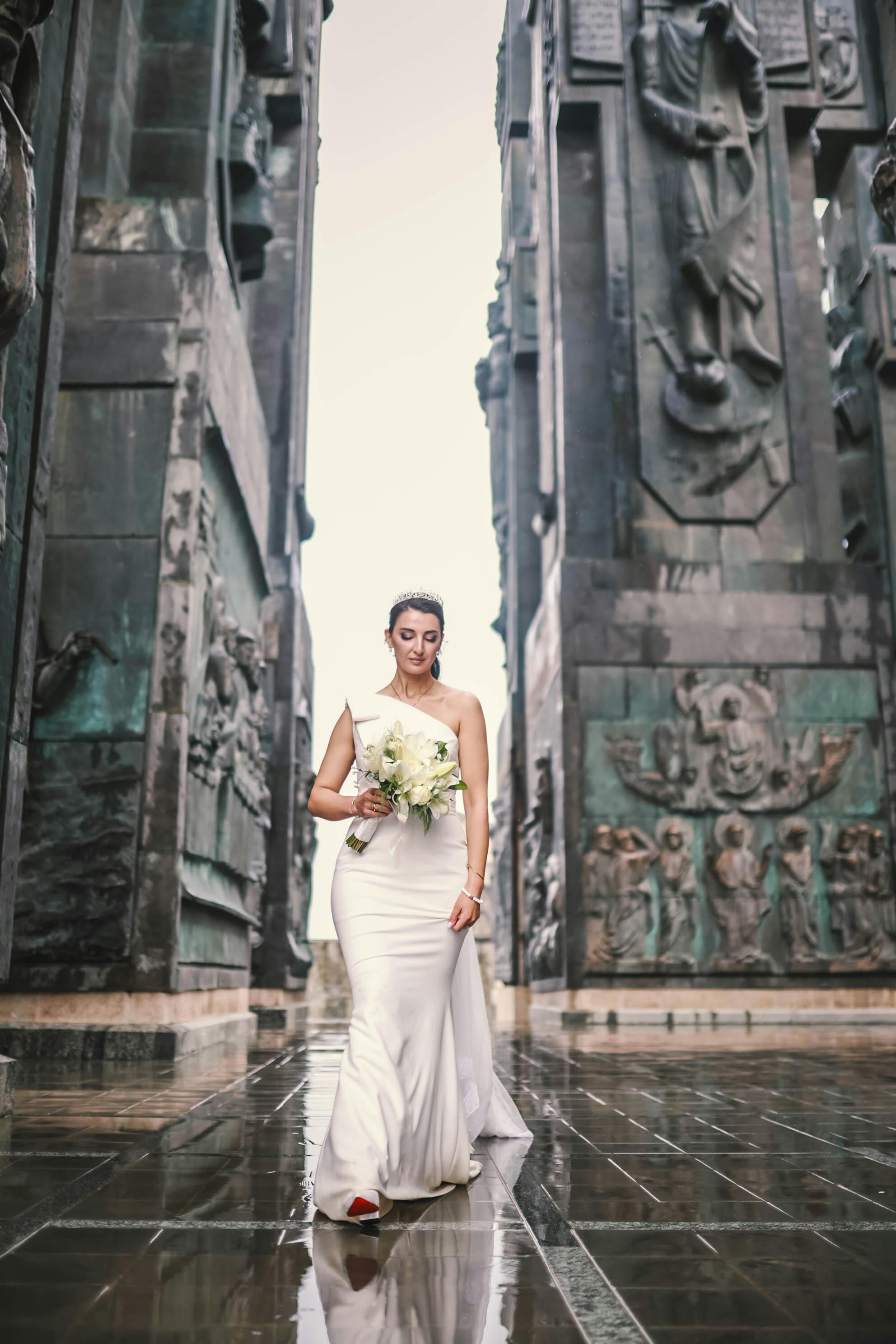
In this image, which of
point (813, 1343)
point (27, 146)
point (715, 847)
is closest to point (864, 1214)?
point (813, 1343)

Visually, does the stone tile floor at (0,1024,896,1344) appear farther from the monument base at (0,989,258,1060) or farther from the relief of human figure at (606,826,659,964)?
the relief of human figure at (606,826,659,964)

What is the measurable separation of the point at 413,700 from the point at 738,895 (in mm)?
13951

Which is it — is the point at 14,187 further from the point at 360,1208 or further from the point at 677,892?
the point at 677,892

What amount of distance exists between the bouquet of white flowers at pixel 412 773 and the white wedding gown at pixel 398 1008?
104 millimetres

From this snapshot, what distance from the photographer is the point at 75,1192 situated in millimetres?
3975

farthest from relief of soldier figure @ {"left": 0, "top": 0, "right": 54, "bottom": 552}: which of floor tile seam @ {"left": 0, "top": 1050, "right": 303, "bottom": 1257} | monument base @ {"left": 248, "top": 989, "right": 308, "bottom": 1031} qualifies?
monument base @ {"left": 248, "top": 989, "right": 308, "bottom": 1031}

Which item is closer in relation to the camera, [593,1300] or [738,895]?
[593,1300]

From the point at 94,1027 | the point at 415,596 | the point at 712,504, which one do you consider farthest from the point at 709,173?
the point at 415,596

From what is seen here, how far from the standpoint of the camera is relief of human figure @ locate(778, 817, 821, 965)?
17375 millimetres

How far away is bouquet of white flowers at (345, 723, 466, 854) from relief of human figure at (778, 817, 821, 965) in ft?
47.1

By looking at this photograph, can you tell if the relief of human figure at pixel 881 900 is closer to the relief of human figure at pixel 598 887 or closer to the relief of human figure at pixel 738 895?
the relief of human figure at pixel 738 895

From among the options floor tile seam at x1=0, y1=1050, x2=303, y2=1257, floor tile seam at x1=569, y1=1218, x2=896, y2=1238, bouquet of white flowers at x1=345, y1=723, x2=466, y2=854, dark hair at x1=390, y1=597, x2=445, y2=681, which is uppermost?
dark hair at x1=390, y1=597, x2=445, y2=681

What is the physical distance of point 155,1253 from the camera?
10.6ft

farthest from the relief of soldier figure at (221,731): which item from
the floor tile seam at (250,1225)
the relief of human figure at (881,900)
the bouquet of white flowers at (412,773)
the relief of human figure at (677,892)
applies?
the relief of human figure at (881,900)
